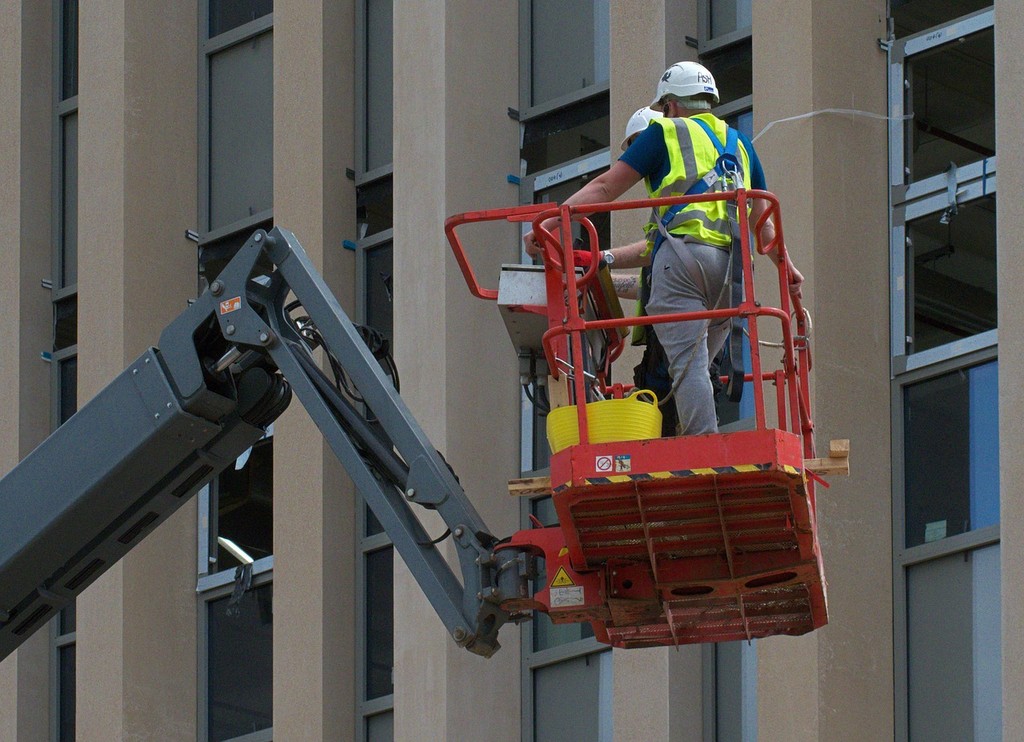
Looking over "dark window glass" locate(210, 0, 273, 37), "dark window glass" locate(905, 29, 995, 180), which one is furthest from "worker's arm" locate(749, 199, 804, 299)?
"dark window glass" locate(210, 0, 273, 37)

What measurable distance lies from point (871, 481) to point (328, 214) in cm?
671

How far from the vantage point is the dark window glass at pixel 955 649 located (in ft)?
54.3

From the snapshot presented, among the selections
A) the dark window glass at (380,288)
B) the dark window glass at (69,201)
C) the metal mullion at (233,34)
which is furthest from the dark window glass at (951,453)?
the dark window glass at (69,201)

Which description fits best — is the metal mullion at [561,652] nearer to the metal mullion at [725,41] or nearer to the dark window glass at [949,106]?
the dark window glass at [949,106]

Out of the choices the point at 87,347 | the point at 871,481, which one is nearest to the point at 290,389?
the point at 871,481

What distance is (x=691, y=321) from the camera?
1095cm

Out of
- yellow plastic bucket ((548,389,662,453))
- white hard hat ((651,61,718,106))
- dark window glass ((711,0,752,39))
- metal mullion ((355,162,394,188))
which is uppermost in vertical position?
dark window glass ((711,0,752,39))

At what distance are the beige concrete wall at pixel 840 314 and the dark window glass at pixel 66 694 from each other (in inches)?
→ 387

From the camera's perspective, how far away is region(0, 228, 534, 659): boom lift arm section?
11086 mm

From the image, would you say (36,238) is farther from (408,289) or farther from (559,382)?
(559,382)

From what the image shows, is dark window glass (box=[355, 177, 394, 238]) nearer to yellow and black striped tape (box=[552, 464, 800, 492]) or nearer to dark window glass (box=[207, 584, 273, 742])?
dark window glass (box=[207, 584, 273, 742])

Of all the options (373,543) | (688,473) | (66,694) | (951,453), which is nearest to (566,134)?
(373,543)

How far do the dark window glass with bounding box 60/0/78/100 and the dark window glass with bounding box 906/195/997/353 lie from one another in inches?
453

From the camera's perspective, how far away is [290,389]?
39.5ft
